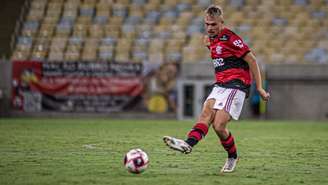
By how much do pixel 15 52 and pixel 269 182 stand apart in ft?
77.7

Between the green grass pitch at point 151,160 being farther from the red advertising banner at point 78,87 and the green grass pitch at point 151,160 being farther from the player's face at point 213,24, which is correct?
the red advertising banner at point 78,87

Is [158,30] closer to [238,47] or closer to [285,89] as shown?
[285,89]

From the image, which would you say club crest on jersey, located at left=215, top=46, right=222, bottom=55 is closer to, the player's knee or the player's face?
the player's face

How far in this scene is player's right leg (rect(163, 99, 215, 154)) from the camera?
1016cm

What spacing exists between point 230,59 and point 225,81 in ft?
1.03

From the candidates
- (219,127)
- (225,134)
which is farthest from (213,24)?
(225,134)

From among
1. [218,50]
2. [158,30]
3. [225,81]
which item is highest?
[218,50]

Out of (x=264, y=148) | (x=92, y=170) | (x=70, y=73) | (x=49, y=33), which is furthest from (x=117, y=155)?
(x=49, y=33)

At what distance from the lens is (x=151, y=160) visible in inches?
501

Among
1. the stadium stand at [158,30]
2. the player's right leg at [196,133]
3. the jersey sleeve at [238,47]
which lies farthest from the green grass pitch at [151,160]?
the stadium stand at [158,30]

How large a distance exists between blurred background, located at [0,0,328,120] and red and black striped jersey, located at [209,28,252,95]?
64.8 feet

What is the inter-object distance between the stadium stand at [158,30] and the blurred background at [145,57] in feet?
0.13

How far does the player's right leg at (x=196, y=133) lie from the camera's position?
10164mm

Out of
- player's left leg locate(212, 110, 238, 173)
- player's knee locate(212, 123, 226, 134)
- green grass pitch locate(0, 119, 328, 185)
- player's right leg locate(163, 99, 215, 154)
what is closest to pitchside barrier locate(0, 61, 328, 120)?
green grass pitch locate(0, 119, 328, 185)
